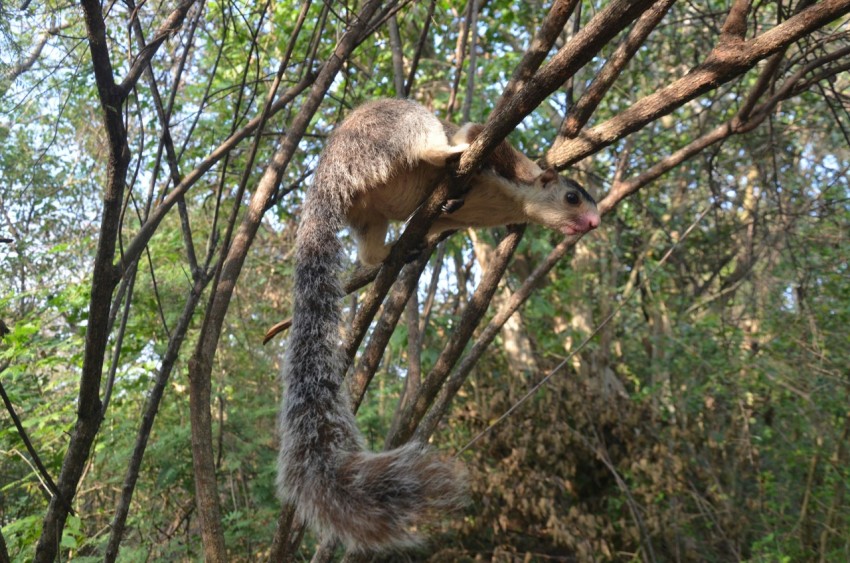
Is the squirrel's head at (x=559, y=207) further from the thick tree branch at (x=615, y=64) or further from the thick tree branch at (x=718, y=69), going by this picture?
the thick tree branch at (x=718, y=69)

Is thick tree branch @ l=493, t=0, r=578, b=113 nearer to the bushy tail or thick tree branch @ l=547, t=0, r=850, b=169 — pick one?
thick tree branch @ l=547, t=0, r=850, b=169

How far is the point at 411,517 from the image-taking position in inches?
73.7

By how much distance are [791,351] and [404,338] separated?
11.6ft

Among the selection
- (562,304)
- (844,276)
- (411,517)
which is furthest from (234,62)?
(844,276)

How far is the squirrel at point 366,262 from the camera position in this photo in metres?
1.91

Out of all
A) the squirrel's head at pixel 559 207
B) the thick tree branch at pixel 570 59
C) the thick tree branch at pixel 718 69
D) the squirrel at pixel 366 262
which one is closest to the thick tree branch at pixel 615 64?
the thick tree branch at pixel 718 69

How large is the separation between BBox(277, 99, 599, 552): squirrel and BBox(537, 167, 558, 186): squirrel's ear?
0.01m

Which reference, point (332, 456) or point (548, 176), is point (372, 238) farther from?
point (332, 456)

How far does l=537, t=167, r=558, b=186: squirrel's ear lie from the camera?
344 cm

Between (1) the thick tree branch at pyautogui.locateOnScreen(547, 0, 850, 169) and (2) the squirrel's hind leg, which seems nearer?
(1) the thick tree branch at pyautogui.locateOnScreen(547, 0, 850, 169)

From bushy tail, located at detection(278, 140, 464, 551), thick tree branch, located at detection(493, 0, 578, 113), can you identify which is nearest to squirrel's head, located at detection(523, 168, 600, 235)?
thick tree branch, located at detection(493, 0, 578, 113)

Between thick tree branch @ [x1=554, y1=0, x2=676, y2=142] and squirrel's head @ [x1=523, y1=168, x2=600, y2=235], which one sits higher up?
thick tree branch @ [x1=554, y1=0, x2=676, y2=142]

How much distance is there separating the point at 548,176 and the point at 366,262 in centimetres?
120

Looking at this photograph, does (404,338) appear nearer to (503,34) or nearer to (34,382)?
(34,382)
